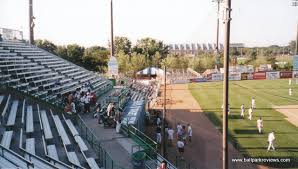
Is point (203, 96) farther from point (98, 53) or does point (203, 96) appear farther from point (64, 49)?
point (64, 49)

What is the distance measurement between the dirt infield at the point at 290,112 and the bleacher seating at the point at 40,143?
1927 cm

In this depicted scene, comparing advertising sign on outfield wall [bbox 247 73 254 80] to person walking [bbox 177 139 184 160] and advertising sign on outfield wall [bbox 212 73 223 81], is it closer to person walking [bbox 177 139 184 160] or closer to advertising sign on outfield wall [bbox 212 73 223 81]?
advertising sign on outfield wall [bbox 212 73 223 81]

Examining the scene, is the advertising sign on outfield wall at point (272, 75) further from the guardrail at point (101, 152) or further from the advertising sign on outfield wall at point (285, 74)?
the guardrail at point (101, 152)

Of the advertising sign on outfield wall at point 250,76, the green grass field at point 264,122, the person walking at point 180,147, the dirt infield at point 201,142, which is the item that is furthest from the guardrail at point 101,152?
the advertising sign on outfield wall at point 250,76

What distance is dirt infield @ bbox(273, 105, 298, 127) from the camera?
96.2 ft

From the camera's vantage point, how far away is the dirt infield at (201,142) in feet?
62.9

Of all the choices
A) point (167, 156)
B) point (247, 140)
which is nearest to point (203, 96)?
point (247, 140)

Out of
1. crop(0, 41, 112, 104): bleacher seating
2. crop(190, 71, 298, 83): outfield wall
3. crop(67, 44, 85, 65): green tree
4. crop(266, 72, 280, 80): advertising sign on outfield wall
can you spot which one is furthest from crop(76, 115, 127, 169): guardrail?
crop(67, 44, 85, 65): green tree

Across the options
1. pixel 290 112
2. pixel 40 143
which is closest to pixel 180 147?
pixel 40 143

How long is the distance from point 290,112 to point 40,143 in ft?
84.0

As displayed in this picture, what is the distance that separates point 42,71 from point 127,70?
4939 centimetres

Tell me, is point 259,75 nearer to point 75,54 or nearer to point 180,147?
point 75,54

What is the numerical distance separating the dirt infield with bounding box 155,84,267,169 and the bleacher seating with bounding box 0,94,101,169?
7.16m

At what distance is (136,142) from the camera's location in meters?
16.9
